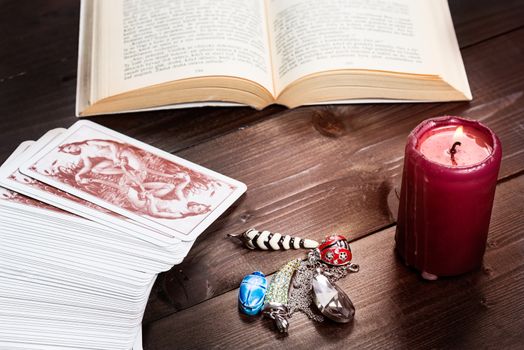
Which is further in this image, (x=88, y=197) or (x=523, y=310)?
(x=88, y=197)

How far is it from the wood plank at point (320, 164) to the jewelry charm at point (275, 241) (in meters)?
0.01

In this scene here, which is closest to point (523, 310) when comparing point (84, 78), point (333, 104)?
point (333, 104)

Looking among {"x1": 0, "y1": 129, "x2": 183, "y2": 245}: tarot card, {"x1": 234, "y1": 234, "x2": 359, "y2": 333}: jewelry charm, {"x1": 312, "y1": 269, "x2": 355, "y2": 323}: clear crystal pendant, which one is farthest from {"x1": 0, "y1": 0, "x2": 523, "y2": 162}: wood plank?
{"x1": 312, "y1": 269, "x2": 355, "y2": 323}: clear crystal pendant

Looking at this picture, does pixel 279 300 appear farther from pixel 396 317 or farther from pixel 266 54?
pixel 266 54

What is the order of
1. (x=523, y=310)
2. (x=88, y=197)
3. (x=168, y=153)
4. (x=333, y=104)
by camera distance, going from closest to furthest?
(x=523, y=310) → (x=88, y=197) → (x=168, y=153) → (x=333, y=104)

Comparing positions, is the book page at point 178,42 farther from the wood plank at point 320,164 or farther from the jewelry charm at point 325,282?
the jewelry charm at point 325,282

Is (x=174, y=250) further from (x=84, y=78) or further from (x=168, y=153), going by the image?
(x=84, y=78)

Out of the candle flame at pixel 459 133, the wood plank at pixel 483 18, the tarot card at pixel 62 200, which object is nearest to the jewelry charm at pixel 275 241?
the tarot card at pixel 62 200

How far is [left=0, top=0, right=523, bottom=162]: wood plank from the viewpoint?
3.91ft

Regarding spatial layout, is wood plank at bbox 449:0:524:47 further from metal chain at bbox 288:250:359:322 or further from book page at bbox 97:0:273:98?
metal chain at bbox 288:250:359:322

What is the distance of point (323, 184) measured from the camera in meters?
1.08

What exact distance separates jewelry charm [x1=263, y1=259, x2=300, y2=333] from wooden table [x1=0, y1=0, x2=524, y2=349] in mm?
14

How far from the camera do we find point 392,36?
1230 mm

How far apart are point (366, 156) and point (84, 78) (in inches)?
18.7
